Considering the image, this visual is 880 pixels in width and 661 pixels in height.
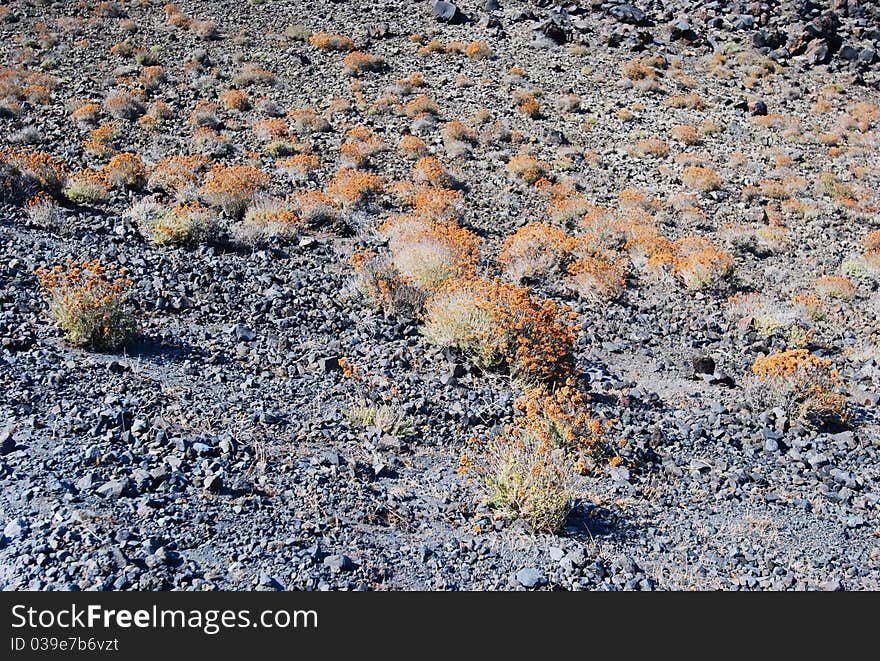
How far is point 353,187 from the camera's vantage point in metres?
14.4

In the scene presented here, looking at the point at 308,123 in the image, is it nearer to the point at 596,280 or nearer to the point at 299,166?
the point at 299,166

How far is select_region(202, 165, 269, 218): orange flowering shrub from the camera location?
12.5m

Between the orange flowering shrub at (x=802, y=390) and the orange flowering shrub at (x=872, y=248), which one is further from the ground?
the orange flowering shrub at (x=802, y=390)

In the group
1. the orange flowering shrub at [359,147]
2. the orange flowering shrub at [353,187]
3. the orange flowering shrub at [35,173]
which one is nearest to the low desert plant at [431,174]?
the orange flowering shrub at [353,187]

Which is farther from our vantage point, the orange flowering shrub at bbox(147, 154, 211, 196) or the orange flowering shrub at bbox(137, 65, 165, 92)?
the orange flowering shrub at bbox(137, 65, 165, 92)

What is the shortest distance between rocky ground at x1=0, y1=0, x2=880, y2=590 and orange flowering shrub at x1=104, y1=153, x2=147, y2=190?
2.53 ft

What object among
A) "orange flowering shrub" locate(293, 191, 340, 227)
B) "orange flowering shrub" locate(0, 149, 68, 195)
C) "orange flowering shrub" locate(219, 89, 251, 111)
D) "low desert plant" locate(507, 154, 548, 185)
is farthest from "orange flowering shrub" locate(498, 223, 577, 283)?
"orange flowering shrub" locate(219, 89, 251, 111)

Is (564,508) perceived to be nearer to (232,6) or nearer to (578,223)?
(578,223)

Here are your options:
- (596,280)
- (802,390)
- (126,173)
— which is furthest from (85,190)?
(802,390)

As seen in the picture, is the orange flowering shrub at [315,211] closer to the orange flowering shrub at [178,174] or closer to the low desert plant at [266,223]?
the low desert plant at [266,223]

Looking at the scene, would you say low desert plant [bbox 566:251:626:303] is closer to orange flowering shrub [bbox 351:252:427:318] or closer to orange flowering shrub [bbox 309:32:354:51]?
orange flowering shrub [bbox 351:252:427:318]

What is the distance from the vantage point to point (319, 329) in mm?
8453

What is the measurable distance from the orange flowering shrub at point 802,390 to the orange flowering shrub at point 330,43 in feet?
74.7

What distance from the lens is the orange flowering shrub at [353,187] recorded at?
46.5 feet
